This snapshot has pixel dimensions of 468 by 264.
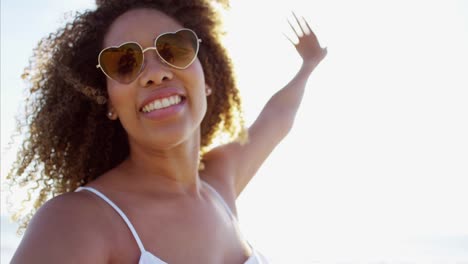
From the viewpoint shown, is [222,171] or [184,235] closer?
[184,235]

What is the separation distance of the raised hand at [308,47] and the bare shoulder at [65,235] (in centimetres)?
253

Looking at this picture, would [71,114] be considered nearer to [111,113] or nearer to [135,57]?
[111,113]

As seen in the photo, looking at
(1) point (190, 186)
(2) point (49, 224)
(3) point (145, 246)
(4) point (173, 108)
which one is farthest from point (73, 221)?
(1) point (190, 186)

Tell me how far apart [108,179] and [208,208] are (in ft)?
2.01

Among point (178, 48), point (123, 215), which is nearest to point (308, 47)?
point (178, 48)

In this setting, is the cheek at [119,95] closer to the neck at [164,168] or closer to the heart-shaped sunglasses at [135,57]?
the heart-shaped sunglasses at [135,57]

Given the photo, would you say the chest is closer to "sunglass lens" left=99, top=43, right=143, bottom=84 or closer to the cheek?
the cheek

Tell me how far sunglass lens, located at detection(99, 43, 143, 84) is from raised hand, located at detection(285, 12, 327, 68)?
1947 millimetres

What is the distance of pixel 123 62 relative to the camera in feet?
9.23

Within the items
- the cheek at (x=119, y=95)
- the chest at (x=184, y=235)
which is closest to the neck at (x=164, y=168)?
the chest at (x=184, y=235)

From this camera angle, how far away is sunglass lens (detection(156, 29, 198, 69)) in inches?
114

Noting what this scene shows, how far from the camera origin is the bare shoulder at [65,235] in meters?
2.09

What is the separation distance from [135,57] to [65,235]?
98cm

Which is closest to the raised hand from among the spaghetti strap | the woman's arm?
the woman's arm
